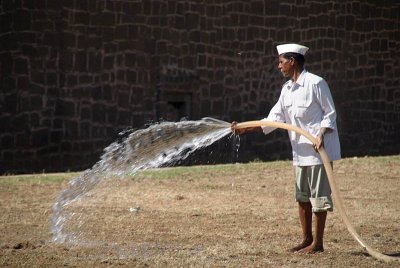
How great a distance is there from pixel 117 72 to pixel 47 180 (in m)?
3.84

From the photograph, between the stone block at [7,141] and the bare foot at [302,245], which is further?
the stone block at [7,141]

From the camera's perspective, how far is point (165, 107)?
18.8 meters

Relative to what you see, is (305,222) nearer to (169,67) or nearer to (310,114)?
(310,114)

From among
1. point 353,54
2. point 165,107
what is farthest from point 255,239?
point 353,54

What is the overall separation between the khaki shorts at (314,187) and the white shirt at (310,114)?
68mm

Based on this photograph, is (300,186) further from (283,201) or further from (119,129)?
(119,129)

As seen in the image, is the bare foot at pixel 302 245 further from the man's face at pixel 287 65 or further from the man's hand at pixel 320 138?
the man's face at pixel 287 65

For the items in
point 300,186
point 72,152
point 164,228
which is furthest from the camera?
point 72,152

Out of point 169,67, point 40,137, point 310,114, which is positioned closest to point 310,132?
point 310,114

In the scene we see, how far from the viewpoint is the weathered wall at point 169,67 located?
54.0 feet

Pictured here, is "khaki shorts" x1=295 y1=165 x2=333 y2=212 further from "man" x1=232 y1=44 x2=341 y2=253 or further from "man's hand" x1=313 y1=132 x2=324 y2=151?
"man's hand" x1=313 y1=132 x2=324 y2=151

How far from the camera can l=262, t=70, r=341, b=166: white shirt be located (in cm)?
867

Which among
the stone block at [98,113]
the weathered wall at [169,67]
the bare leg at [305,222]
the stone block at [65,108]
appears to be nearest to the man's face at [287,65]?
the bare leg at [305,222]

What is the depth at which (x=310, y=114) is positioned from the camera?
344 inches
